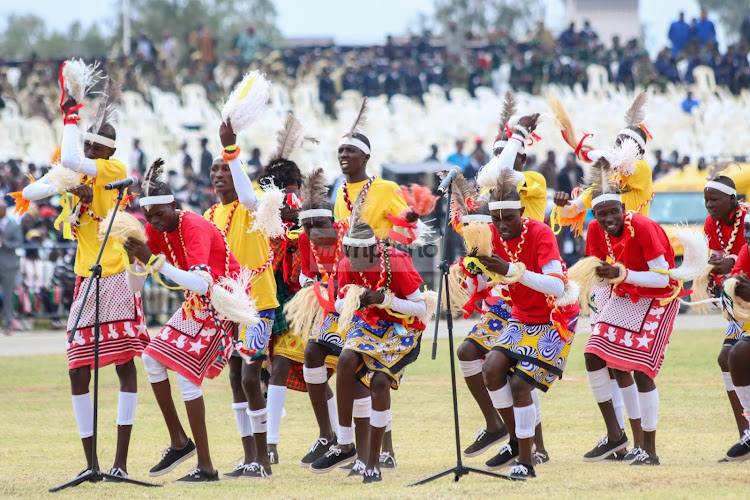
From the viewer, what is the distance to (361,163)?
8.24 metres

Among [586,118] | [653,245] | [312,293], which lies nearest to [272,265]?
[312,293]

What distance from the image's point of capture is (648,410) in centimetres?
780

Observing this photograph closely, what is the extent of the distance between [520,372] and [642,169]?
205 centimetres

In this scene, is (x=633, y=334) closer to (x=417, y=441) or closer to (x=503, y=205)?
(x=503, y=205)

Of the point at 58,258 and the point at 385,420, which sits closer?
the point at 385,420

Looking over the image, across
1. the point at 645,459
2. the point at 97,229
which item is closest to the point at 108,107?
the point at 97,229

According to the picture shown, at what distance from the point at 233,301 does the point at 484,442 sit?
2192 millimetres

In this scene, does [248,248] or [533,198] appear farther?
→ [533,198]

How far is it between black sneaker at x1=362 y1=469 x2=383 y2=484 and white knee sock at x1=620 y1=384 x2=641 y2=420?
6.06ft

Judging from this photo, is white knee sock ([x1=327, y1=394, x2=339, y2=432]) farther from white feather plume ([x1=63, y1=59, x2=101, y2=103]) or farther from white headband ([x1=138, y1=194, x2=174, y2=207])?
white feather plume ([x1=63, y1=59, x2=101, y2=103])

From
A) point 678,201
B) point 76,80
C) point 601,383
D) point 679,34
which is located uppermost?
point 679,34

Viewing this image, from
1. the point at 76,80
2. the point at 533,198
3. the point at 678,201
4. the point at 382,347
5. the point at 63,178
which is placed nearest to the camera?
the point at 382,347

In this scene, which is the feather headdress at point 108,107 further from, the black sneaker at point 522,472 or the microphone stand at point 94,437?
the black sneaker at point 522,472

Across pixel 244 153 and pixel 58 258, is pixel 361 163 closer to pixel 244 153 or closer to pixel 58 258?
pixel 58 258
